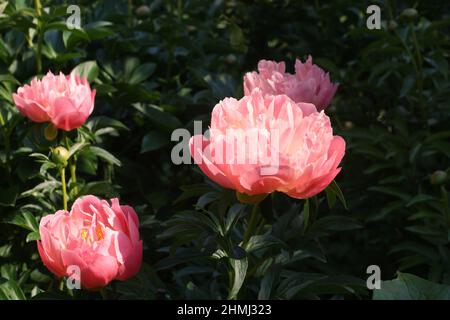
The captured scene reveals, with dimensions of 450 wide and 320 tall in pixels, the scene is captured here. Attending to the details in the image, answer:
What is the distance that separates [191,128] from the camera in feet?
6.72

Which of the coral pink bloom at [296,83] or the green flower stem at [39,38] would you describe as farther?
the green flower stem at [39,38]

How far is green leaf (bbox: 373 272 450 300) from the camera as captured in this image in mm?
808

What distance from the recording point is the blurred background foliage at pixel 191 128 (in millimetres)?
1789

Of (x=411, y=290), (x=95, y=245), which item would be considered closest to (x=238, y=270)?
(x=95, y=245)

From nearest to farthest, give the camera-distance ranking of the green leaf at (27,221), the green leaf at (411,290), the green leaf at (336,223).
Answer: the green leaf at (411,290) < the green leaf at (336,223) < the green leaf at (27,221)

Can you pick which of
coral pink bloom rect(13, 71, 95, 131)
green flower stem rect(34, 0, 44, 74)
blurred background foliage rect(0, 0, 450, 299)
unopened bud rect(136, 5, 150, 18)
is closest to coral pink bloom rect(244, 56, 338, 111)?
blurred background foliage rect(0, 0, 450, 299)

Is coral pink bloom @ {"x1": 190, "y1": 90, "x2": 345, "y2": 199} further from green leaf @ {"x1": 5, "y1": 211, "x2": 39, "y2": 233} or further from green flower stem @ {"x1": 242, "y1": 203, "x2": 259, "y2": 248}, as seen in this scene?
green leaf @ {"x1": 5, "y1": 211, "x2": 39, "y2": 233}

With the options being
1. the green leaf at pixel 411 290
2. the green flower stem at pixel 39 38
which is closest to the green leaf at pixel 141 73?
the green flower stem at pixel 39 38

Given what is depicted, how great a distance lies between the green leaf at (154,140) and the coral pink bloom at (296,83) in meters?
0.62

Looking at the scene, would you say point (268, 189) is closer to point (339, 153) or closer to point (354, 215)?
point (339, 153)

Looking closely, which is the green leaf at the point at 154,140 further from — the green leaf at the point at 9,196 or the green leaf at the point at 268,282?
the green leaf at the point at 268,282

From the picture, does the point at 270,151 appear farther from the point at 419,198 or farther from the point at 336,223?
the point at 419,198

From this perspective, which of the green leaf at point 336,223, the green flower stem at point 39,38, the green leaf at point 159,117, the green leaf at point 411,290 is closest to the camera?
the green leaf at point 411,290

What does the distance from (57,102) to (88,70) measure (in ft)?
1.56
